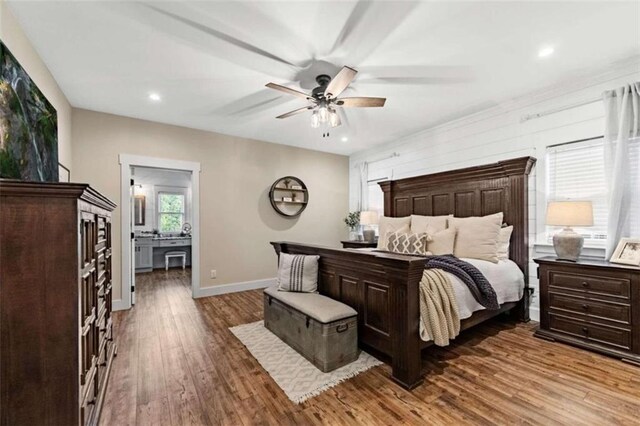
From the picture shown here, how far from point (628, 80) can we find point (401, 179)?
284 cm

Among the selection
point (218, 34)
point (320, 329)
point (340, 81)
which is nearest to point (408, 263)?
point (320, 329)

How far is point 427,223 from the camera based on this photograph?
13.5 ft

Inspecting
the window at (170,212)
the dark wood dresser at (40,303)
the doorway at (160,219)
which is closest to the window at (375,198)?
the doorway at (160,219)

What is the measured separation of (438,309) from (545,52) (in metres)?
2.56

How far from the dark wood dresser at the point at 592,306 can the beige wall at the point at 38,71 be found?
503 cm

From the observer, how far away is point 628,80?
2764 mm

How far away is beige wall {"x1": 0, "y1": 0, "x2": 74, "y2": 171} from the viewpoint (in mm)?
1957

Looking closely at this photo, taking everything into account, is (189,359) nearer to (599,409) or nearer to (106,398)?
(106,398)

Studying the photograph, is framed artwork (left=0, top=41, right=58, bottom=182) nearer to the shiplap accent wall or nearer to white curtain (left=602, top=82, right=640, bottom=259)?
the shiplap accent wall

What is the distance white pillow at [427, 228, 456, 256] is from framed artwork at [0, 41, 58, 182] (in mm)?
4017

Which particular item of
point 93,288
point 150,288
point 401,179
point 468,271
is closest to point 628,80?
point 468,271

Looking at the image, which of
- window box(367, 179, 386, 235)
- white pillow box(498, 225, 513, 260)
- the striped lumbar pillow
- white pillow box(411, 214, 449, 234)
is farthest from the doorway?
white pillow box(498, 225, 513, 260)

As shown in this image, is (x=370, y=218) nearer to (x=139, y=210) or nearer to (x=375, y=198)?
(x=375, y=198)

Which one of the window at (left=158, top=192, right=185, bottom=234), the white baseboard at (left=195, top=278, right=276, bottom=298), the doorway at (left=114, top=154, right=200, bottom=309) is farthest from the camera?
the window at (left=158, top=192, right=185, bottom=234)
